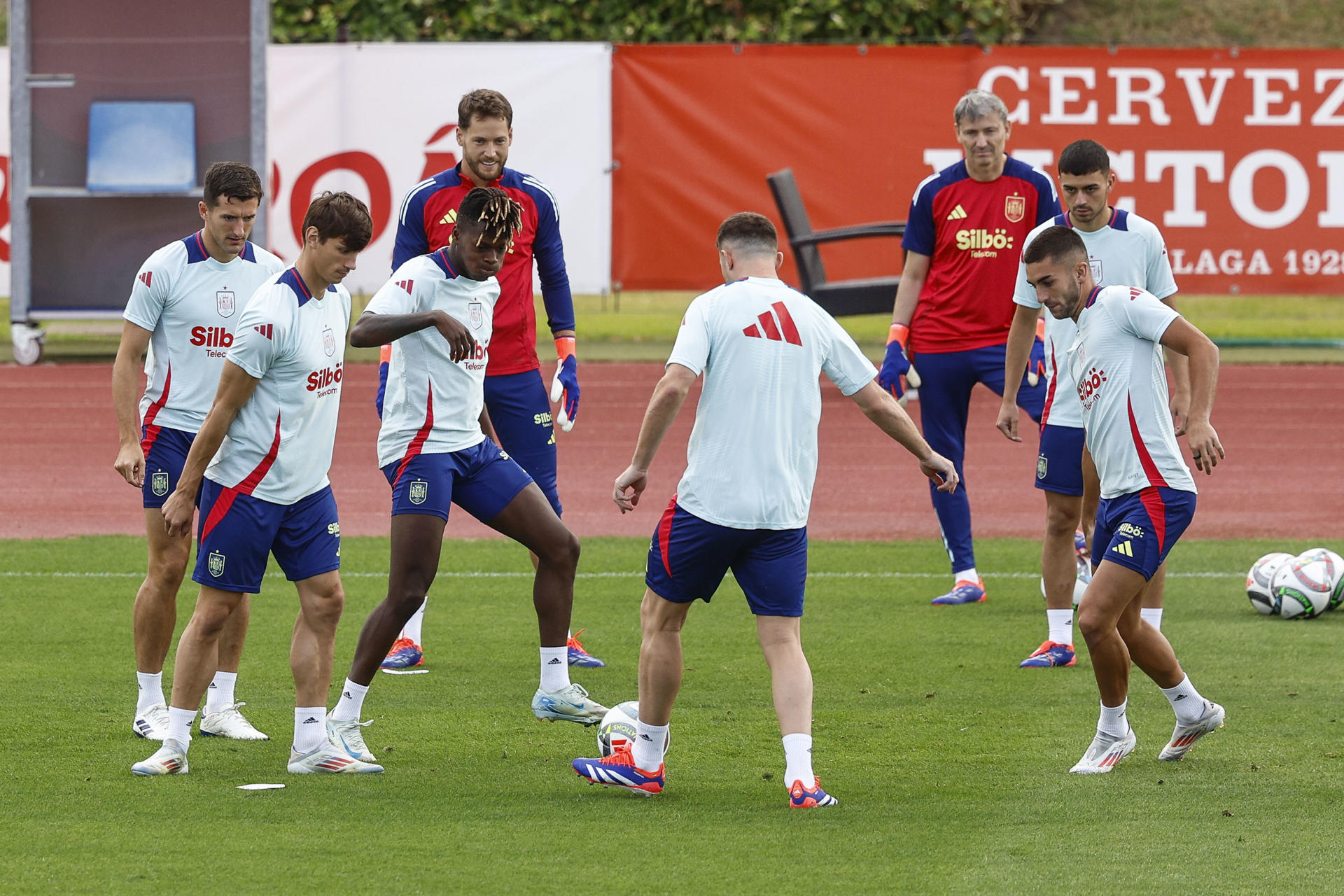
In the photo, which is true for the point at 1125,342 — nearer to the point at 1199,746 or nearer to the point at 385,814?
the point at 1199,746

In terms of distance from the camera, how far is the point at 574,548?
6906 millimetres

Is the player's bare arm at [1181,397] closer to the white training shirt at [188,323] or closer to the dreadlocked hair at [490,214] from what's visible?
the dreadlocked hair at [490,214]

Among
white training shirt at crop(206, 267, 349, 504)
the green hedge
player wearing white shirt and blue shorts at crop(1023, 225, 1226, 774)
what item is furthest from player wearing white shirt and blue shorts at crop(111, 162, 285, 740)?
the green hedge

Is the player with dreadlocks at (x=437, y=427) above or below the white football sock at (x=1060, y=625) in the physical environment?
above

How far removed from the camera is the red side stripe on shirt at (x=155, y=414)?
6.54m

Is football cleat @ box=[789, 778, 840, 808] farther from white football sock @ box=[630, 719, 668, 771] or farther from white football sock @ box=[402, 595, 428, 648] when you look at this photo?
white football sock @ box=[402, 595, 428, 648]

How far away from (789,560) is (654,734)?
2.41 ft

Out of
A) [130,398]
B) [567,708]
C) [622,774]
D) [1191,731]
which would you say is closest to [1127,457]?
[1191,731]

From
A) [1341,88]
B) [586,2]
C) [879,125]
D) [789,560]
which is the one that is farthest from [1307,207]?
[789,560]

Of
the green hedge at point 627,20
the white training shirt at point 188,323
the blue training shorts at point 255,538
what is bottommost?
the blue training shorts at point 255,538

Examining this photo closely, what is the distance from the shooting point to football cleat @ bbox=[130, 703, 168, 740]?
6422 millimetres

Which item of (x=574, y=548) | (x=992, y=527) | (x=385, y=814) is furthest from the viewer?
(x=992, y=527)

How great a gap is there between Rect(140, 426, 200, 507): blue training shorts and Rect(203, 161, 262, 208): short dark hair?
2.80 feet

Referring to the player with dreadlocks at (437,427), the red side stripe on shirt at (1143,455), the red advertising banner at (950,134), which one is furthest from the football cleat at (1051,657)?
the red advertising banner at (950,134)
